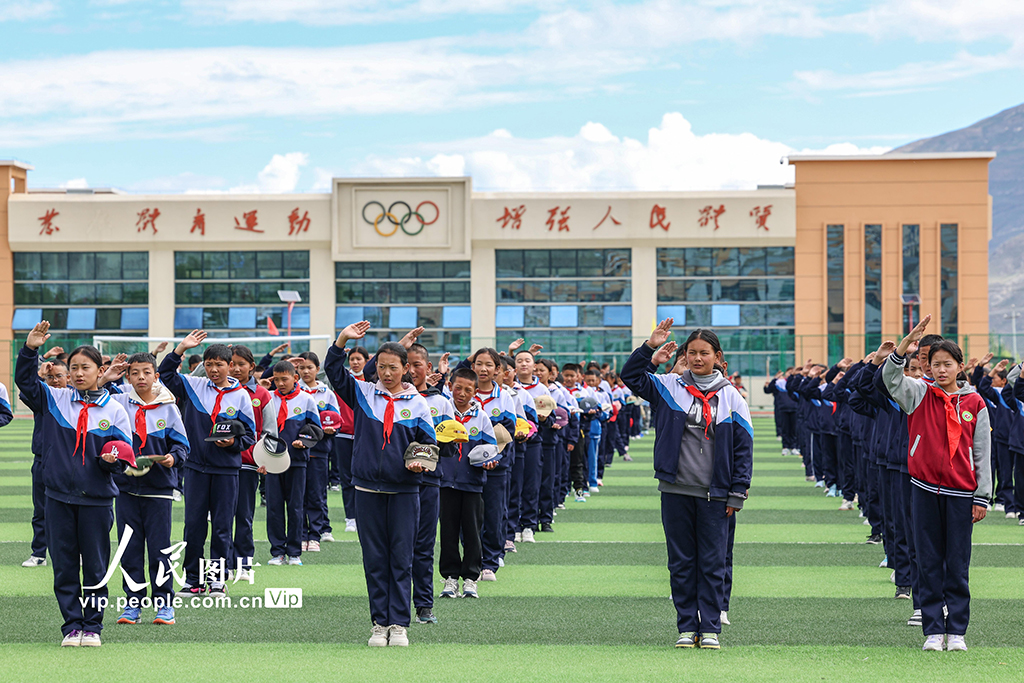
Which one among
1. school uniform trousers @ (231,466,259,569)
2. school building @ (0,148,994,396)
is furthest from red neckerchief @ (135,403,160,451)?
school building @ (0,148,994,396)

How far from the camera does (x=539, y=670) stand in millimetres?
7109

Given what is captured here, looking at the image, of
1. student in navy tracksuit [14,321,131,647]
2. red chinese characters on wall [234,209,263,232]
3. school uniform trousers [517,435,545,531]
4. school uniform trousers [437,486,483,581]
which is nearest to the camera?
student in navy tracksuit [14,321,131,647]

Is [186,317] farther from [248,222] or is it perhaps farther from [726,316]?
[726,316]

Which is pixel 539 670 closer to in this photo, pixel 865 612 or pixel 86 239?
pixel 865 612

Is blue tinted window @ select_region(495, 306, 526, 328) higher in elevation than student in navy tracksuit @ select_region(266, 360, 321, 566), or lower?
higher

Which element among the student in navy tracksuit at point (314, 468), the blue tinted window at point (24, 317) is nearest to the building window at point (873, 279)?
the blue tinted window at point (24, 317)

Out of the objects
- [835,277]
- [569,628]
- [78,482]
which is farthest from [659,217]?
[78,482]

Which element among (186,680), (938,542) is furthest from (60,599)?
(938,542)

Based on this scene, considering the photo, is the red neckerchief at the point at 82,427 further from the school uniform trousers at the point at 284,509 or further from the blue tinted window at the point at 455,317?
the blue tinted window at the point at 455,317

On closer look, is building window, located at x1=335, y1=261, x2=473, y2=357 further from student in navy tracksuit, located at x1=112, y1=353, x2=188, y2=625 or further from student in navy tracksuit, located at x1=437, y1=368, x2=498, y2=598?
student in navy tracksuit, located at x1=112, y1=353, x2=188, y2=625

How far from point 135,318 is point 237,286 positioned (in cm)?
427

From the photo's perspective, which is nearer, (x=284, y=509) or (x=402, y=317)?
(x=284, y=509)

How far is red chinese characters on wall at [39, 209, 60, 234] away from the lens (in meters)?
48.0

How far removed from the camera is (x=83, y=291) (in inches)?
1917
